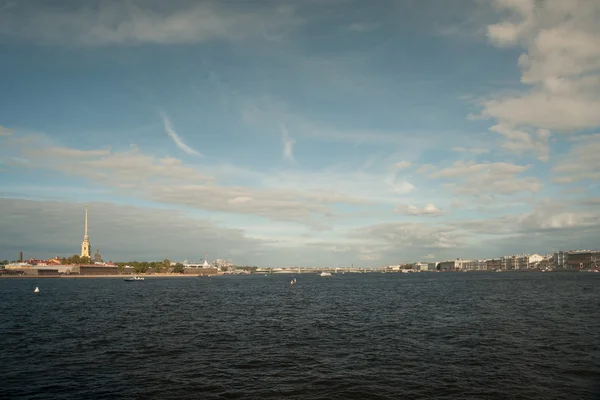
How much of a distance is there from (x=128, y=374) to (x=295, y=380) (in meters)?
12.6

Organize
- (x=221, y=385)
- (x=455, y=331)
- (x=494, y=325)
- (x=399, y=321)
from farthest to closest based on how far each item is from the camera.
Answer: (x=399, y=321), (x=494, y=325), (x=455, y=331), (x=221, y=385)

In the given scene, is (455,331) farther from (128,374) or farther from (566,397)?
(128,374)

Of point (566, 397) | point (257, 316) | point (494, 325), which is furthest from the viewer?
point (257, 316)

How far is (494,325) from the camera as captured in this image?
2101 inches

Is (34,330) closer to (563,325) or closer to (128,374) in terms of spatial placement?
(128,374)

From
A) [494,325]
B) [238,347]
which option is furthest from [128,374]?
[494,325]

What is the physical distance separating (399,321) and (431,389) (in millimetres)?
31906

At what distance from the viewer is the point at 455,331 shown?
49.2 meters

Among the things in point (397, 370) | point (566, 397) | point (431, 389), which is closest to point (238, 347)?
point (397, 370)

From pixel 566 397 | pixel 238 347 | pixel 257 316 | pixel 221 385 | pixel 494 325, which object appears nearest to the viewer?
pixel 566 397

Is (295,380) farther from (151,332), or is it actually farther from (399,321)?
(399,321)

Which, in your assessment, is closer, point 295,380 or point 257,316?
point 295,380

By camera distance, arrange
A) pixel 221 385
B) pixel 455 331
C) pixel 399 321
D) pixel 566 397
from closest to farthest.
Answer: pixel 566 397, pixel 221 385, pixel 455 331, pixel 399 321

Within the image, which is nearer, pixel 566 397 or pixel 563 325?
pixel 566 397
